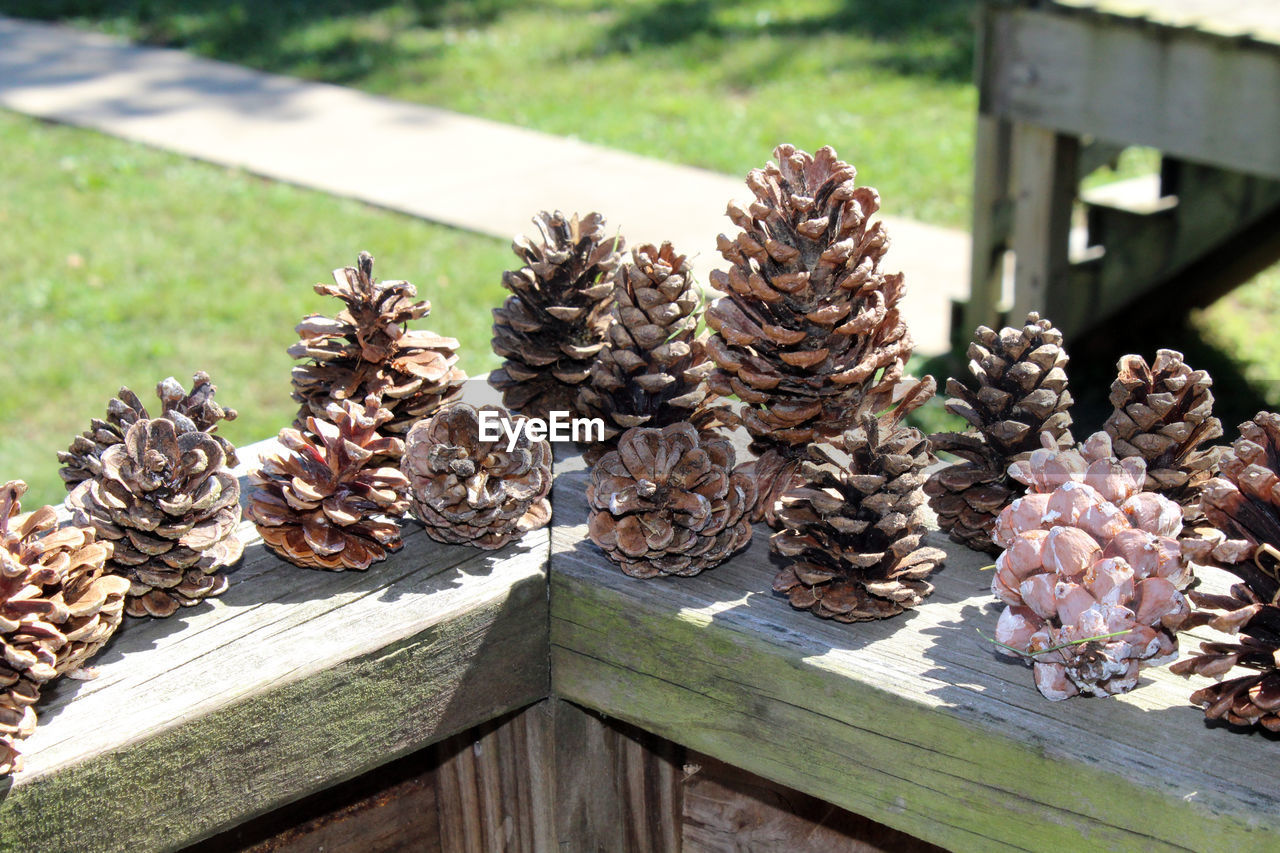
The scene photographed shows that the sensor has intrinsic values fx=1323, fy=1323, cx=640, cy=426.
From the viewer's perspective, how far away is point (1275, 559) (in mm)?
1142

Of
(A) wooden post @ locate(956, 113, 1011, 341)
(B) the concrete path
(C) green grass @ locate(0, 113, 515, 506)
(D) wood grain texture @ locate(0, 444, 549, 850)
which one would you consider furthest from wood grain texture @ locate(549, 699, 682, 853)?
(B) the concrete path

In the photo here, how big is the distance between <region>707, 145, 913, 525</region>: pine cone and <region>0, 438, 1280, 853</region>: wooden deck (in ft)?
0.54

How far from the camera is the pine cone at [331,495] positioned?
Result: 1.42m

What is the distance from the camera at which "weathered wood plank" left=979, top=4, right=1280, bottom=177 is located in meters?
3.64

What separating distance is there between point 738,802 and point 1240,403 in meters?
3.55

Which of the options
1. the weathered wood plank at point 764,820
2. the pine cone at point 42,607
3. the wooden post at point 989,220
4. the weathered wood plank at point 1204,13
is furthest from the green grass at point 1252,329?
the pine cone at point 42,607

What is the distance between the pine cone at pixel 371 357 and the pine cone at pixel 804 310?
0.35 m

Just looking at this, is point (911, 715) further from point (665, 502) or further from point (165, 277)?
point (165, 277)

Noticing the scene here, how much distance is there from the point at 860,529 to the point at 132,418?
77 centimetres

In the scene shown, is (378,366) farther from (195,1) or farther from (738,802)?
(195,1)

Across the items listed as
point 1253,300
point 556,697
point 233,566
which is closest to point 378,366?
point 233,566

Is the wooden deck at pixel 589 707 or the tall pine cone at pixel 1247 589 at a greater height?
the tall pine cone at pixel 1247 589

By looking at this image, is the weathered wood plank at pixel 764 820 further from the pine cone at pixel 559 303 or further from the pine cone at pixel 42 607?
the pine cone at pixel 42 607

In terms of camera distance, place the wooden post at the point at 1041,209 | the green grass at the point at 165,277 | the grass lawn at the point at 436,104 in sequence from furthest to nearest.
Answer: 1. the grass lawn at the point at 436,104
2. the green grass at the point at 165,277
3. the wooden post at the point at 1041,209
